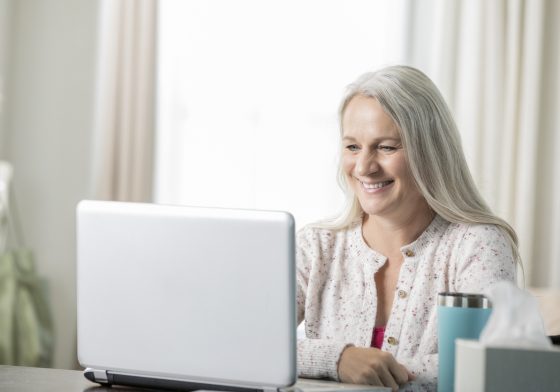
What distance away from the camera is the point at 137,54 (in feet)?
12.2

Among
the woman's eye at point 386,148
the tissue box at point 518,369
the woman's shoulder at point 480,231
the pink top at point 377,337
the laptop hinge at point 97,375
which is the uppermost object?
the woman's eye at point 386,148

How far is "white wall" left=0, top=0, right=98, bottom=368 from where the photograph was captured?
12.4 feet

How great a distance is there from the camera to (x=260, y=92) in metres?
3.79

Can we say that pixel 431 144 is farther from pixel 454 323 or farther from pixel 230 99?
pixel 230 99

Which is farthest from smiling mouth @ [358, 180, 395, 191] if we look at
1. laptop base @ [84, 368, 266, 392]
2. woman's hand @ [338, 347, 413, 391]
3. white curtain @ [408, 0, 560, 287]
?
white curtain @ [408, 0, 560, 287]

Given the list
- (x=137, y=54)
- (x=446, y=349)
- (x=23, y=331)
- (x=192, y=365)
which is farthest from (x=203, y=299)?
(x=137, y=54)

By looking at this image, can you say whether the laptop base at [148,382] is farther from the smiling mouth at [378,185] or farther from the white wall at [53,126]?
the white wall at [53,126]

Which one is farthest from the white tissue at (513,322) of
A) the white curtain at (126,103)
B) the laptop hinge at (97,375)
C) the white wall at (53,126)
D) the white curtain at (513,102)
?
the white wall at (53,126)

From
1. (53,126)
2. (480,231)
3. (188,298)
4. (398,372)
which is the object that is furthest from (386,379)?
(53,126)

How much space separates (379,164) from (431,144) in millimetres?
133

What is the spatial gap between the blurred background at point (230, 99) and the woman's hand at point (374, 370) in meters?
2.35

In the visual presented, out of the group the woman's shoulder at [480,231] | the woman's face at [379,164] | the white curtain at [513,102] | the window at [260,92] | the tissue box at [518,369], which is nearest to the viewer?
the tissue box at [518,369]

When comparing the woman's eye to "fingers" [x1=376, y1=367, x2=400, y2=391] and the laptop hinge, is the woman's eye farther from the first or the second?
the laptop hinge

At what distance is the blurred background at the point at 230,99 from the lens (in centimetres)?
368
